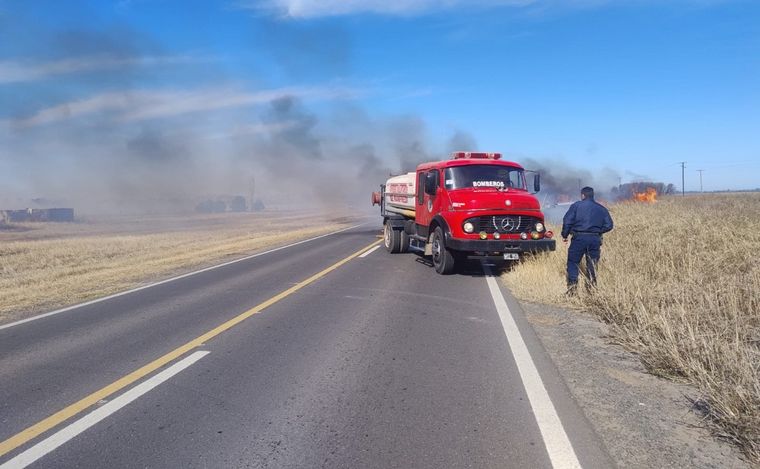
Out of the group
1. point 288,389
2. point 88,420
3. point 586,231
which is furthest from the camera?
point 586,231

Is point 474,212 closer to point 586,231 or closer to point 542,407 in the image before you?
point 586,231

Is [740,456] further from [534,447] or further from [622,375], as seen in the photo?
[622,375]

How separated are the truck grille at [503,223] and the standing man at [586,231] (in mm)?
2384

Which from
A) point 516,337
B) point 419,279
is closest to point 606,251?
point 419,279

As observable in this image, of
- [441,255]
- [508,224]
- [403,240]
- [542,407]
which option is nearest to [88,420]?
[542,407]

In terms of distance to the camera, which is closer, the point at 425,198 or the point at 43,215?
the point at 425,198

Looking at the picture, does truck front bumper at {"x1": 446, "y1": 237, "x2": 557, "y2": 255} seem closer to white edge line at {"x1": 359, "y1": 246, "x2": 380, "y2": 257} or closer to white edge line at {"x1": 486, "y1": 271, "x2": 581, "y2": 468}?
white edge line at {"x1": 486, "y1": 271, "x2": 581, "y2": 468}

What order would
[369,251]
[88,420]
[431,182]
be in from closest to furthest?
[88,420]
[431,182]
[369,251]

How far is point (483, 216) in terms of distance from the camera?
1066 cm

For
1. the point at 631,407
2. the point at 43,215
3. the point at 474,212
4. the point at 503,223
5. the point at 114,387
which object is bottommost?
the point at 631,407

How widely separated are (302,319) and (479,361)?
8.89ft

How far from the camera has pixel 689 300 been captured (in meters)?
6.46

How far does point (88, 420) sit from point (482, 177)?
9520 millimetres

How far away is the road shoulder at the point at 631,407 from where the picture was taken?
331cm
